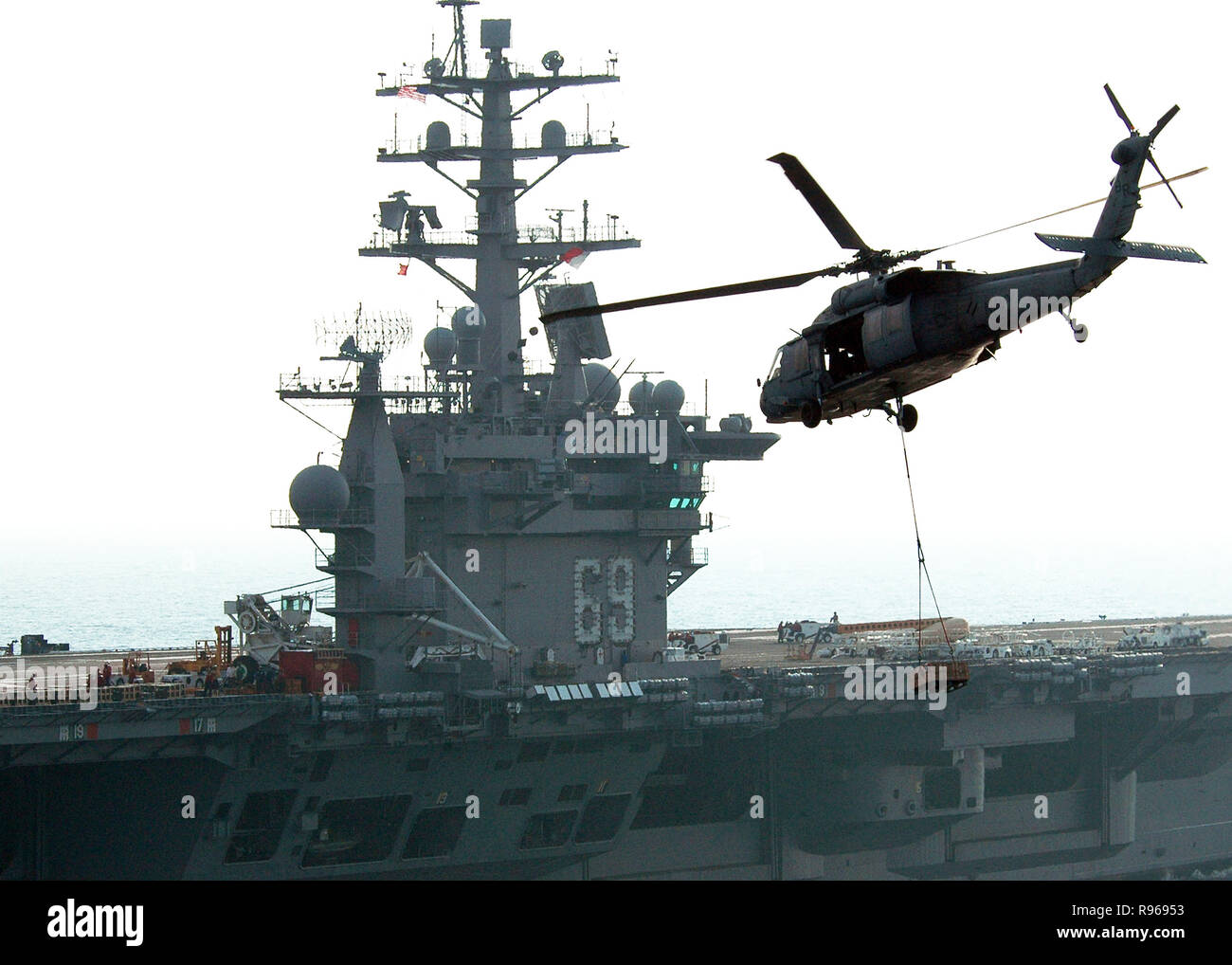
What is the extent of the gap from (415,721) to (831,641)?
15.5 metres

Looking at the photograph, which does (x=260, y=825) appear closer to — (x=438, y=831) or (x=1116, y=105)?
(x=438, y=831)

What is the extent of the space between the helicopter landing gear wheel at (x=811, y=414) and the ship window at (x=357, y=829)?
55.6 ft

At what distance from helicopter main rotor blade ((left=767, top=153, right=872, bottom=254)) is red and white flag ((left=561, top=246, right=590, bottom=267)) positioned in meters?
21.3

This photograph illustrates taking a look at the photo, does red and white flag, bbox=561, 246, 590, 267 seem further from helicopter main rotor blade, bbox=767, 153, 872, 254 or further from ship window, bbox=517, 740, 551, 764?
helicopter main rotor blade, bbox=767, 153, 872, 254

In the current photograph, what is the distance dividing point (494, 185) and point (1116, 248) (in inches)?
933

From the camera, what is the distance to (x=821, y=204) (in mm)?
13336

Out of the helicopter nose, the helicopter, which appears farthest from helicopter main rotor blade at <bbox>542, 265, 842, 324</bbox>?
the helicopter nose

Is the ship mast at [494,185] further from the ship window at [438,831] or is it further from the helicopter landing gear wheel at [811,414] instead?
the helicopter landing gear wheel at [811,414]

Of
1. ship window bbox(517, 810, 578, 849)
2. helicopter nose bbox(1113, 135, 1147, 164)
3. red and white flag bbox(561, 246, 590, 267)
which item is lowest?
ship window bbox(517, 810, 578, 849)

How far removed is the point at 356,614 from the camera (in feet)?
100

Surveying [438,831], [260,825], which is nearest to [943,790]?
[438,831]

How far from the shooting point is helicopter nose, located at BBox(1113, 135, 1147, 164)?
11.6 m

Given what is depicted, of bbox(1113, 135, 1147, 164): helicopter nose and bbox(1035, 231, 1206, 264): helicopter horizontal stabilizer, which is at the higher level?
bbox(1113, 135, 1147, 164): helicopter nose

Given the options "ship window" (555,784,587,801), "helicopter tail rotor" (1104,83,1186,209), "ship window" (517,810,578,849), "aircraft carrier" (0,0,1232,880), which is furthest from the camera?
"ship window" (555,784,587,801)
